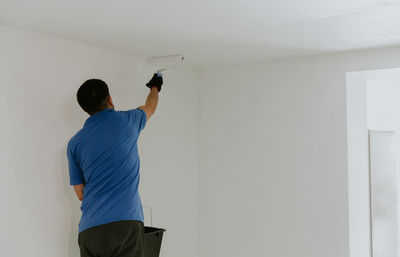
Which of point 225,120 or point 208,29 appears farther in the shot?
point 225,120

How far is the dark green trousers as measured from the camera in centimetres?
275

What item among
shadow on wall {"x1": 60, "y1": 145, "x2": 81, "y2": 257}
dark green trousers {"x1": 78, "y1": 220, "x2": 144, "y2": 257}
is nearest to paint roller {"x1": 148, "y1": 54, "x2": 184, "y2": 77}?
shadow on wall {"x1": 60, "y1": 145, "x2": 81, "y2": 257}

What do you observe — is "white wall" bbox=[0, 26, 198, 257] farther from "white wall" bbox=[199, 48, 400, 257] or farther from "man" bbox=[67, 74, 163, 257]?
"white wall" bbox=[199, 48, 400, 257]

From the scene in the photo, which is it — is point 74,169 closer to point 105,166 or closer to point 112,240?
point 105,166

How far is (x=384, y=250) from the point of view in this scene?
182 inches

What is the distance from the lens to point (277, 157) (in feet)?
13.2

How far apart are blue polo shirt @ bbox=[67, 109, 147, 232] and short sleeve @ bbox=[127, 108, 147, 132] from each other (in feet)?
0.26

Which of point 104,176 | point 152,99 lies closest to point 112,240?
point 104,176

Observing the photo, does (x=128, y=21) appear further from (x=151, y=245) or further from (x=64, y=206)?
(x=151, y=245)

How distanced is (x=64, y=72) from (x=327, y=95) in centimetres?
212

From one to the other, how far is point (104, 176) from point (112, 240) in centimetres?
40

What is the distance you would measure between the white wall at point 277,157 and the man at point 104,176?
1608mm

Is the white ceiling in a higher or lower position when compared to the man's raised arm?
higher

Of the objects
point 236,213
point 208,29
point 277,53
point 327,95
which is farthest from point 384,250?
point 208,29
